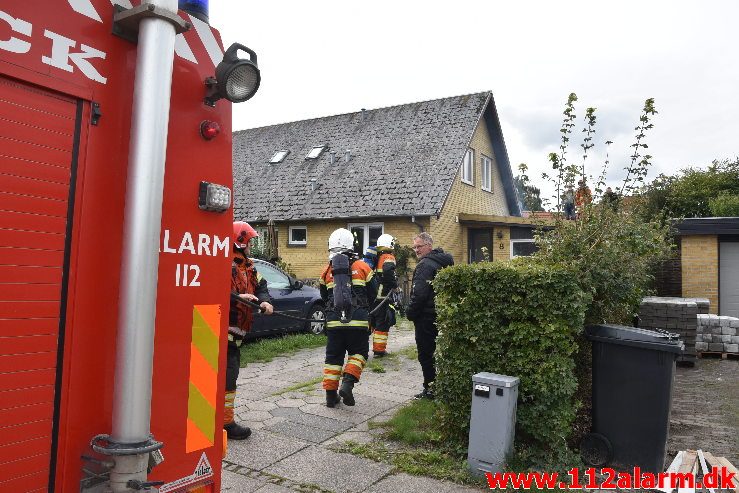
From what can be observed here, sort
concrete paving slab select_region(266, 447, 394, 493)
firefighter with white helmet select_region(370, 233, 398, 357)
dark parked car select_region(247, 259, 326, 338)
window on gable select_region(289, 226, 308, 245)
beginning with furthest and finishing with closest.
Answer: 1. window on gable select_region(289, 226, 308, 245)
2. dark parked car select_region(247, 259, 326, 338)
3. firefighter with white helmet select_region(370, 233, 398, 357)
4. concrete paving slab select_region(266, 447, 394, 493)

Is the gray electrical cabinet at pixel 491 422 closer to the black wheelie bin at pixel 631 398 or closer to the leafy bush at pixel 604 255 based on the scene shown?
the black wheelie bin at pixel 631 398

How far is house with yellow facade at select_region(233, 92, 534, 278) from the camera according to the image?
18656 mm

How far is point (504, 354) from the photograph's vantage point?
439 centimetres

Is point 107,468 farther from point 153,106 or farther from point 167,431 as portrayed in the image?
point 153,106

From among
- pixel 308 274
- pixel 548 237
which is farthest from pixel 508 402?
pixel 308 274

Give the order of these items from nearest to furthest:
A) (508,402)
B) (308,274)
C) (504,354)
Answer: (508,402) → (504,354) → (308,274)

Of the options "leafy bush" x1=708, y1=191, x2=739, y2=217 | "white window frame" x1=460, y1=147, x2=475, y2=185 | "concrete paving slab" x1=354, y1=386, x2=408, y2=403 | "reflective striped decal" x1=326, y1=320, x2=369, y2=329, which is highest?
"white window frame" x1=460, y1=147, x2=475, y2=185

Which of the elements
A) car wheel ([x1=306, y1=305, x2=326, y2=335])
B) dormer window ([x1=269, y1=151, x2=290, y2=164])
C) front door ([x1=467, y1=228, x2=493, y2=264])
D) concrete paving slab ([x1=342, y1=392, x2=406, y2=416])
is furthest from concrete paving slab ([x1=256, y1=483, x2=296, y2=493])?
dormer window ([x1=269, y1=151, x2=290, y2=164])

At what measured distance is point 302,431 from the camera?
16.6 ft

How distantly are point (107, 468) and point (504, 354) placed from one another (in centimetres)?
340

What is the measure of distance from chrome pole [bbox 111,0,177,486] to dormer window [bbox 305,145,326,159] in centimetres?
2127

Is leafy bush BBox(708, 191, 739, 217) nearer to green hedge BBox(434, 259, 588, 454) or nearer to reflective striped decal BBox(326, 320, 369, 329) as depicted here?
reflective striped decal BBox(326, 320, 369, 329)

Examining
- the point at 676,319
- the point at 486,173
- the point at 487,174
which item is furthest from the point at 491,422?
the point at 487,174

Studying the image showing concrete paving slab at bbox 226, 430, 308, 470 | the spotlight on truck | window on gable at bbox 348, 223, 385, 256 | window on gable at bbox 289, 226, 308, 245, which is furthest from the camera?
window on gable at bbox 289, 226, 308, 245
